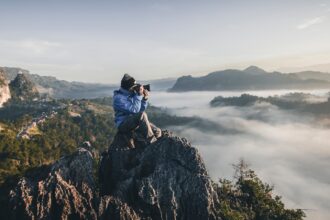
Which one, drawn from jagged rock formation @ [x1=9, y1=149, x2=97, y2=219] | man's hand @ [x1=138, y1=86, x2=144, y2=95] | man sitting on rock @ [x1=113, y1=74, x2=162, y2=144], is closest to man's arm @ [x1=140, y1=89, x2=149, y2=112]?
man sitting on rock @ [x1=113, y1=74, x2=162, y2=144]

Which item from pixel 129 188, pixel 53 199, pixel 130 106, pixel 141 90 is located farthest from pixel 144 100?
pixel 53 199

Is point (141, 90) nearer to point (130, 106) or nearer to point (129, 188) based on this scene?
point (130, 106)

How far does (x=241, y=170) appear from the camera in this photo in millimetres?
51688

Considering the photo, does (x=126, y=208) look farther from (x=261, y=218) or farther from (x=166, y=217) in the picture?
(x=261, y=218)

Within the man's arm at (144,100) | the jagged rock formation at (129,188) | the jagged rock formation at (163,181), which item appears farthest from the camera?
the man's arm at (144,100)

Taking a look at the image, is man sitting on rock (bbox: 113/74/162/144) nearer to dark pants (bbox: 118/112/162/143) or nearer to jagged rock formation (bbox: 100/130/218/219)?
dark pants (bbox: 118/112/162/143)

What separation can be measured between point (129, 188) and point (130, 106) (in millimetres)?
5972

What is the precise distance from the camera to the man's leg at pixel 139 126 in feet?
90.5

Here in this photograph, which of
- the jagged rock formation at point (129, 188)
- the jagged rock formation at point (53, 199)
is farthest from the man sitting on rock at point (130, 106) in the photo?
the jagged rock formation at point (53, 199)

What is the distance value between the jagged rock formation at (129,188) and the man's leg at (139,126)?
103cm

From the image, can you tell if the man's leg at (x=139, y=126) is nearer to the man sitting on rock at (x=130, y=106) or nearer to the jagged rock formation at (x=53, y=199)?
the man sitting on rock at (x=130, y=106)

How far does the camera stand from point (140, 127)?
2852 centimetres

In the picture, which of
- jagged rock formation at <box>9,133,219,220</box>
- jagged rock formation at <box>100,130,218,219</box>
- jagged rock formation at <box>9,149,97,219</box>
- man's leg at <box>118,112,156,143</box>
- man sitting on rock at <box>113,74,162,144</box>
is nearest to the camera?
jagged rock formation at <box>9,149,97,219</box>

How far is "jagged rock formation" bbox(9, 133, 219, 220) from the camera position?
2409 centimetres
